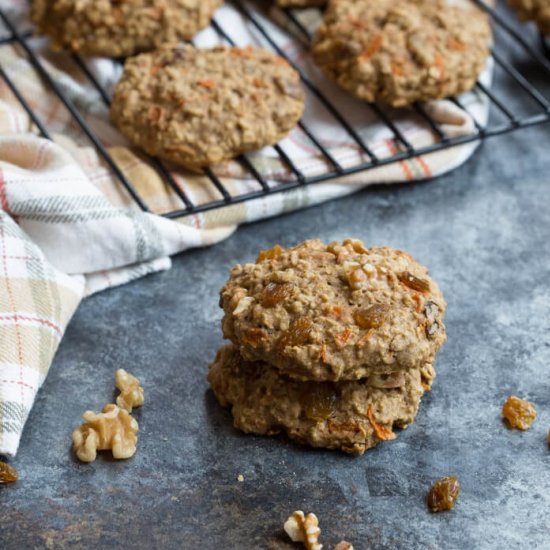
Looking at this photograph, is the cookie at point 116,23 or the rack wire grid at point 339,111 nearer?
the rack wire grid at point 339,111

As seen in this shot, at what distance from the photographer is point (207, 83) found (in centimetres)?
301

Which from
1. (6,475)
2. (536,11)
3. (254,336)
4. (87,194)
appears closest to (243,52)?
(87,194)

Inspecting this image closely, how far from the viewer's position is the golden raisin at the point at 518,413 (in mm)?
2455

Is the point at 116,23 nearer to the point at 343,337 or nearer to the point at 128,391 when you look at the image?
the point at 128,391

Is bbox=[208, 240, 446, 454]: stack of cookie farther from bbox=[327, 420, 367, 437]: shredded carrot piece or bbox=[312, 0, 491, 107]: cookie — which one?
bbox=[312, 0, 491, 107]: cookie

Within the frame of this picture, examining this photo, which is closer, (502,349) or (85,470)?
(85,470)

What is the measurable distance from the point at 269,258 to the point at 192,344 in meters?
0.35

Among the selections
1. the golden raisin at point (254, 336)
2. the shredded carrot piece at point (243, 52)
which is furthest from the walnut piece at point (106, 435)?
the shredded carrot piece at point (243, 52)

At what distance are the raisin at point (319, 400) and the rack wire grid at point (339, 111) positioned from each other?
0.75 metres

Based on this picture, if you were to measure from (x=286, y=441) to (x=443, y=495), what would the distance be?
384mm

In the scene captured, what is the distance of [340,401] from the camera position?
236 cm

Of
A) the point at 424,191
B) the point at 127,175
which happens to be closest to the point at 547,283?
the point at 424,191

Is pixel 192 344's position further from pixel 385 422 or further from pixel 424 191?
pixel 424 191

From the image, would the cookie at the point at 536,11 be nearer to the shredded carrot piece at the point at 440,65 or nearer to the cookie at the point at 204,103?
the shredded carrot piece at the point at 440,65
